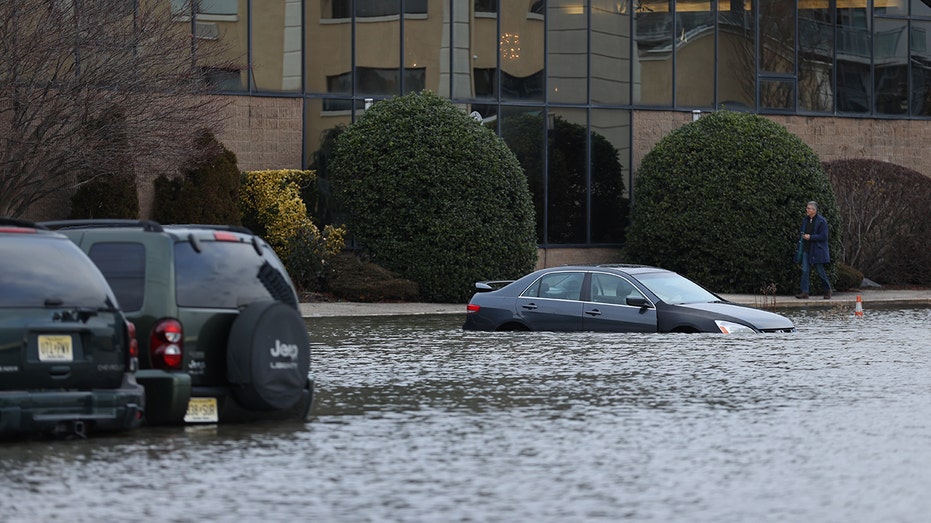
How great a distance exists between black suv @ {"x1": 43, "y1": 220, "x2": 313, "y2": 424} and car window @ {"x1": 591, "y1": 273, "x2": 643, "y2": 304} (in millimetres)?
9140

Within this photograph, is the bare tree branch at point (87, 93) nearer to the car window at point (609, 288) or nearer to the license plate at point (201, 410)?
the car window at point (609, 288)

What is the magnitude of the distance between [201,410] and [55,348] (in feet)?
4.75

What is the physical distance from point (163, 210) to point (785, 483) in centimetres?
2180

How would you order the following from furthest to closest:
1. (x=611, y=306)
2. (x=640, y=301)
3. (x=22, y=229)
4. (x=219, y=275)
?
1. (x=611, y=306)
2. (x=640, y=301)
3. (x=219, y=275)
4. (x=22, y=229)

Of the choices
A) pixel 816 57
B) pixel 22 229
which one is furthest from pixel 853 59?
pixel 22 229

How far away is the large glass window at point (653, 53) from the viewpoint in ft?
123

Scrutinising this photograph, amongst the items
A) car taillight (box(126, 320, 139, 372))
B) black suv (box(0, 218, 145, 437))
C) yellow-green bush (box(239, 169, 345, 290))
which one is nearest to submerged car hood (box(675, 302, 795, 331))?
car taillight (box(126, 320, 139, 372))

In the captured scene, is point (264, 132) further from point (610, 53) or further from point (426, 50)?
point (610, 53)

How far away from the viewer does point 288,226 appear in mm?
30703

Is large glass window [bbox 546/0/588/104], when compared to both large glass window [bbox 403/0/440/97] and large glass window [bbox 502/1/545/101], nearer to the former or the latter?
large glass window [bbox 502/1/545/101]

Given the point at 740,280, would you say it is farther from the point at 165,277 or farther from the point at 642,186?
the point at 165,277

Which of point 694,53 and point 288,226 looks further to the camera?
point 694,53

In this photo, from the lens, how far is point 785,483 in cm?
948

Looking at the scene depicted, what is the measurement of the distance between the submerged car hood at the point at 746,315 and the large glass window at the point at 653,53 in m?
17.2
